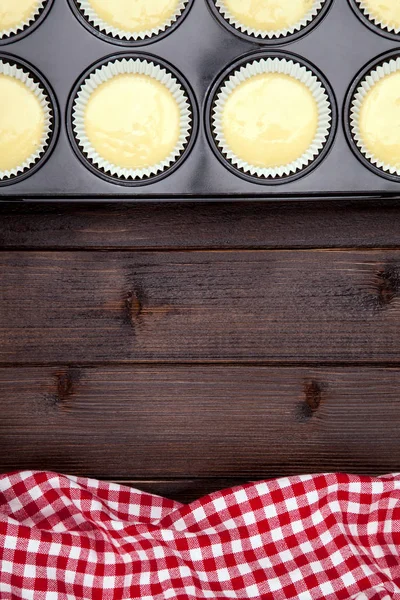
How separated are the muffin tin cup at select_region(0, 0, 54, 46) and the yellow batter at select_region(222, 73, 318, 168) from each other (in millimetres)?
401

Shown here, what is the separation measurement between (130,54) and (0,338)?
0.67 m

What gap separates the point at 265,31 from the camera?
1254 mm

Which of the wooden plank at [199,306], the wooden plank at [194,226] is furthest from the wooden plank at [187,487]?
the wooden plank at [194,226]

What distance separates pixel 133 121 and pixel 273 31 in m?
0.33

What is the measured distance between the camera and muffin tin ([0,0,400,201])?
1.23 metres

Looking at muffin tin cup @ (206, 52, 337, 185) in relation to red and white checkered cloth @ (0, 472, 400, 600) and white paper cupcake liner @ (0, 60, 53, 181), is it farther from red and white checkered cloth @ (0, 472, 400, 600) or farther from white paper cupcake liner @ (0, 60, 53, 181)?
red and white checkered cloth @ (0, 472, 400, 600)

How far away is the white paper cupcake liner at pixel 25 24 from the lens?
1.24 metres

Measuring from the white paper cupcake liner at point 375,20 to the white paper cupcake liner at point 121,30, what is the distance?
35cm

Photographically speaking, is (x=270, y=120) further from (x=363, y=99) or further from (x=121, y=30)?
(x=121, y=30)

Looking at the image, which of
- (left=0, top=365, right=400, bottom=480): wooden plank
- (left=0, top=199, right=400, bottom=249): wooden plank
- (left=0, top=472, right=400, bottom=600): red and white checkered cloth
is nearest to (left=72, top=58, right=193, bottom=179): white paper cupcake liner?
(left=0, top=199, right=400, bottom=249): wooden plank

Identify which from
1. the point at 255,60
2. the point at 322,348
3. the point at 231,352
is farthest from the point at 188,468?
the point at 255,60

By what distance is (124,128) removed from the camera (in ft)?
4.16

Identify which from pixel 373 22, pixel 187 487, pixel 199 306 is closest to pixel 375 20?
pixel 373 22

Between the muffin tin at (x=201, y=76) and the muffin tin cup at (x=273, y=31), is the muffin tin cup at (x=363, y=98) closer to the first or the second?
the muffin tin at (x=201, y=76)
